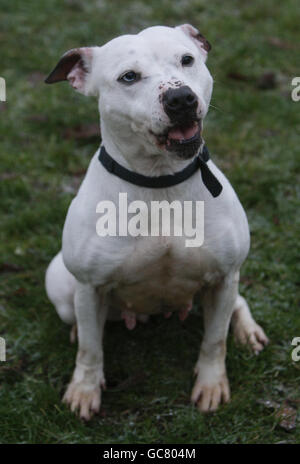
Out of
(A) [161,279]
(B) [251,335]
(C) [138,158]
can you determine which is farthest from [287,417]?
(C) [138,158]

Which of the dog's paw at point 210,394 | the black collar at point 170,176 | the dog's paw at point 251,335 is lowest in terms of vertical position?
the dog's paw at point 210,394

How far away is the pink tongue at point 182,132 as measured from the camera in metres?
2.61

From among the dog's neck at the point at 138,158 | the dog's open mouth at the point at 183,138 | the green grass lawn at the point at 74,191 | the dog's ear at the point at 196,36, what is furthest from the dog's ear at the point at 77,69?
the green grass lawn at the point at 74,191

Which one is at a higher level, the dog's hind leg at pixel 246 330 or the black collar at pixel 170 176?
the black collar at pixel 170 176

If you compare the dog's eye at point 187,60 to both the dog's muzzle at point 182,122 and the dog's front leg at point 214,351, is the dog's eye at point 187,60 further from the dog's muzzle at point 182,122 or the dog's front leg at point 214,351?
the dog's front leg at point 214,351

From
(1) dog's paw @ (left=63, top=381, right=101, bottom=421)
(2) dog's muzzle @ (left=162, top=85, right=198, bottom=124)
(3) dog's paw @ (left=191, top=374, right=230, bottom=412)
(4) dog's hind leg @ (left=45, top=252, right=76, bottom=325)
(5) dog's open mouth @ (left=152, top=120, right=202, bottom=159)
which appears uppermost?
(2) dog's muzzle @ (left=162, top=85, right=198, bottom=124)

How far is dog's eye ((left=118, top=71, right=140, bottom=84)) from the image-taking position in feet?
8.79

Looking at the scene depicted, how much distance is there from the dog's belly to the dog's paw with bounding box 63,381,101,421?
495mm

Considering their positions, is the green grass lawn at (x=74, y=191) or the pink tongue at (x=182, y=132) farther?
the green grass lawn at (x=74, y=191)

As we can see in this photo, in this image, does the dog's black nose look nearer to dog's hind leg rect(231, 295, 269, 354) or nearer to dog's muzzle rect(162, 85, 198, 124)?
dog's muzzle rect(162, 85, 198, 124)

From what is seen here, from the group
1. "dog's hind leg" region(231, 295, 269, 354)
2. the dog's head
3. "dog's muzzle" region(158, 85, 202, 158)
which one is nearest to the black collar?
the dog's head

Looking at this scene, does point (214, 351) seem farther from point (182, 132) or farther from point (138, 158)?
point (182, 132)

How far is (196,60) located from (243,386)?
180 centimetres
